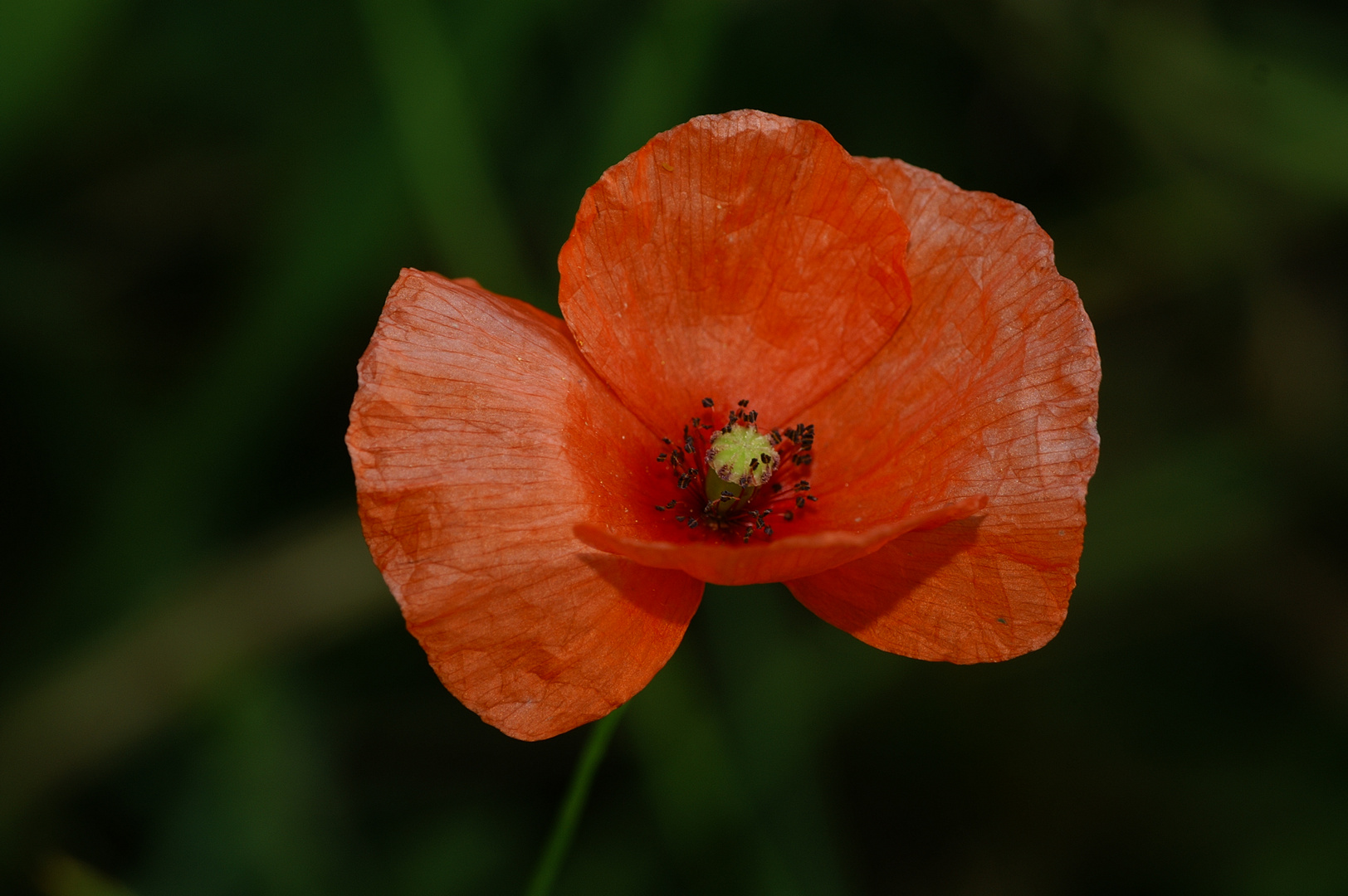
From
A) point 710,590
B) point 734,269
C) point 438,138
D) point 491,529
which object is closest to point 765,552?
point 491,529

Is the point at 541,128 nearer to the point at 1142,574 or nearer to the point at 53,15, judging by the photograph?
the point at 53,15

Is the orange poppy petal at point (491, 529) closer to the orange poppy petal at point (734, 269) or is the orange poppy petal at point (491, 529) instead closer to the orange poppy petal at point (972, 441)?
the orange poppy petal at point (734, 269)

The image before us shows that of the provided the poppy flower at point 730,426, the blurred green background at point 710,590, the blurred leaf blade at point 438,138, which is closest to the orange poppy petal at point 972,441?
the poppy flower at point 730,426

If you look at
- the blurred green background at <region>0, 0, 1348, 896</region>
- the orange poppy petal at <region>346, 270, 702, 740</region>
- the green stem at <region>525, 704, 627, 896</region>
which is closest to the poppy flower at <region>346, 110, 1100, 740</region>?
the orange poppy petal at <region>346, 270, 702, 740</region>

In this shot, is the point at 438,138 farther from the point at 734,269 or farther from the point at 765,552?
the point at 765,552

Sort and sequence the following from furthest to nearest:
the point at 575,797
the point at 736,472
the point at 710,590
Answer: the point at 710,590 → the point at 736,472 → the point at 575,797

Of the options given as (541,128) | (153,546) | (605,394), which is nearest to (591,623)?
(605,394)

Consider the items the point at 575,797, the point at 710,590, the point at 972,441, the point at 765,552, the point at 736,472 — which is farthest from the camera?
the point at 710,590
